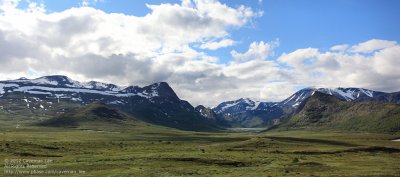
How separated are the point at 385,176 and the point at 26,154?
65578 mm

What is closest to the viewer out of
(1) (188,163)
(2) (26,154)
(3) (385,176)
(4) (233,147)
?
(3) (385,176)

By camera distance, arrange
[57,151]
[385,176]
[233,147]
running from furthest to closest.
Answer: [233,147], [57,151], [385,176]

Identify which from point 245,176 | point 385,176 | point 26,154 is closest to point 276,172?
point 245,176

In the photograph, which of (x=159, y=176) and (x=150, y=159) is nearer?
(x=159, y=176)

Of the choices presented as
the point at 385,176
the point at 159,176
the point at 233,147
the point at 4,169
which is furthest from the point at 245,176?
the point at 233,147

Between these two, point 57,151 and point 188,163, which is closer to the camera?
point 188,163

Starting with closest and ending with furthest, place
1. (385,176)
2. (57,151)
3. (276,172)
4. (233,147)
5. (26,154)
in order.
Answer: (385,176), (276,172), (26,154), (57,151), (233,147)

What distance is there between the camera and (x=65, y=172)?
6444 cm

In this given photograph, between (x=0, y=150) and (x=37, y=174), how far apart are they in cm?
3133

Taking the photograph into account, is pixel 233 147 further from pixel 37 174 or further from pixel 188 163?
pixel 37 174

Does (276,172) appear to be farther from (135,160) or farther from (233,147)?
(233,147)

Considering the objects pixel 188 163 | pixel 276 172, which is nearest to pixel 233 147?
pixel 188 163

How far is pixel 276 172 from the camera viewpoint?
6850 cm

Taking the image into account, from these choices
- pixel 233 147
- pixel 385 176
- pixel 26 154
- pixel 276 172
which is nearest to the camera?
pixel 385 176
